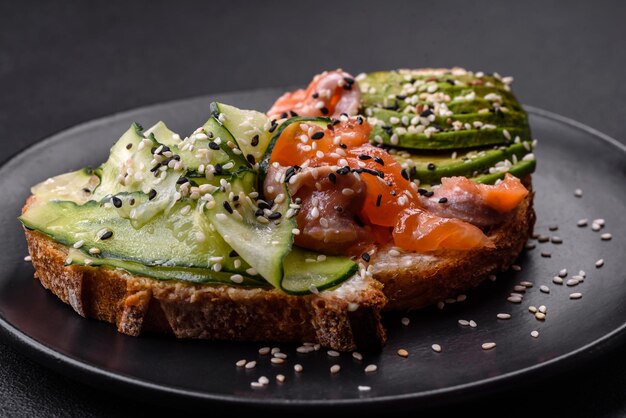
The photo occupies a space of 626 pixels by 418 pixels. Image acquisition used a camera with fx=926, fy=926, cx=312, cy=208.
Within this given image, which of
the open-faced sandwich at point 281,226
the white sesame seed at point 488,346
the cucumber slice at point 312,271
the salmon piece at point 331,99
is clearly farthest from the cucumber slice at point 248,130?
the white sesame seed at point 488,346

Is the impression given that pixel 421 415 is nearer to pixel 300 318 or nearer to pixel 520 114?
pixel 300 318

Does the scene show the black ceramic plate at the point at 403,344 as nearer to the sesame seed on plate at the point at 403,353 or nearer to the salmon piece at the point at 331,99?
the sesame seed on plate at the point at 403,353

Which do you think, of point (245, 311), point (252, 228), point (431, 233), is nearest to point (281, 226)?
point (252, 228)

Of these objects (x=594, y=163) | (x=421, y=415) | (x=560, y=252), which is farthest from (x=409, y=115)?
(x=421, y=415)

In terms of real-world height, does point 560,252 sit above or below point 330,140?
below

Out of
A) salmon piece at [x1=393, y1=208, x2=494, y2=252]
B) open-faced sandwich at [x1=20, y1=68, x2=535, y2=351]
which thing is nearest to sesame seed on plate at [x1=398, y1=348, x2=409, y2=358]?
open-faced sandwich at [x1=20, y1=68, x2=535, y2=351]

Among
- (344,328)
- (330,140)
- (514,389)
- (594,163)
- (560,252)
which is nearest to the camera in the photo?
(514,389)
